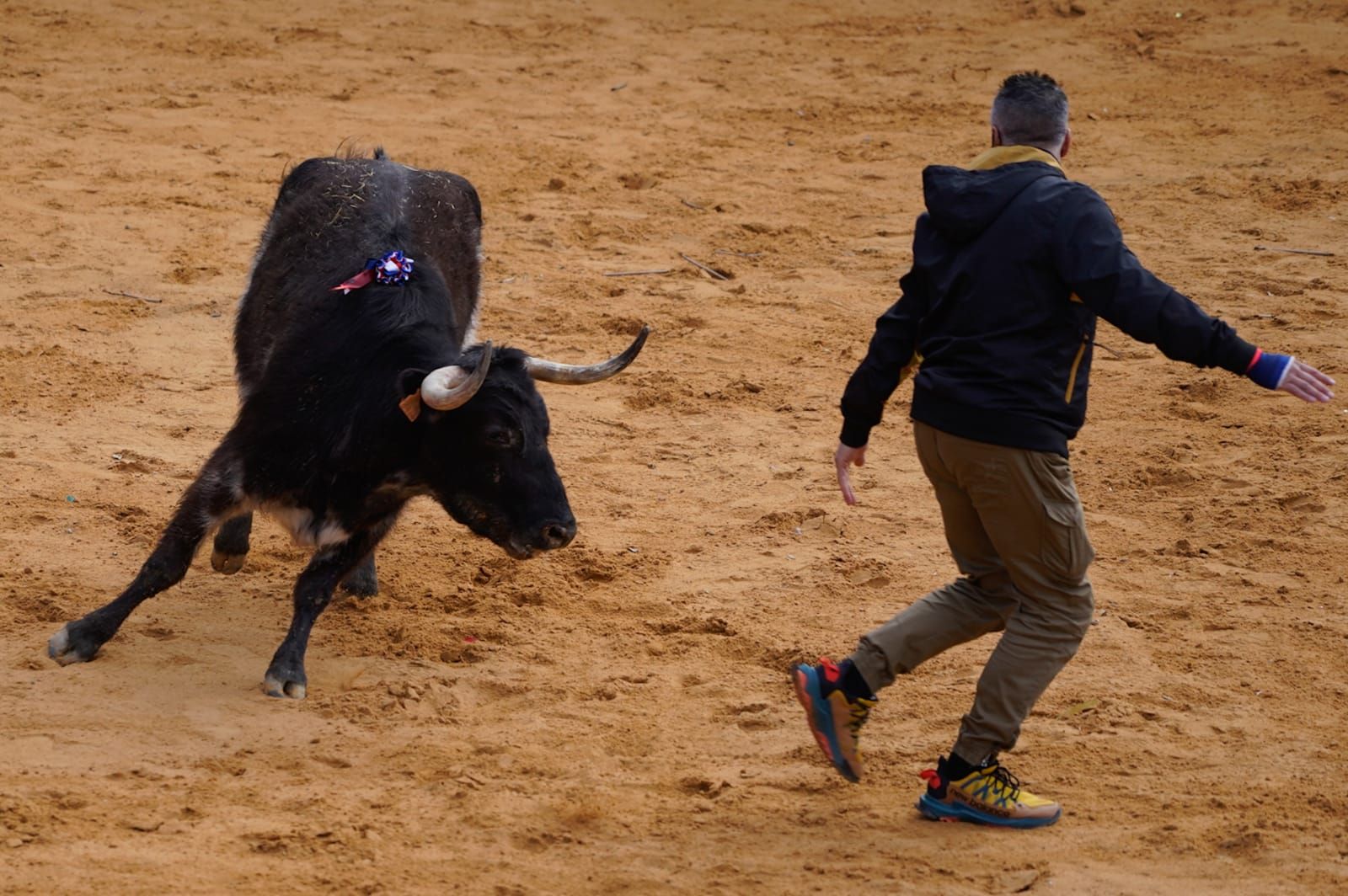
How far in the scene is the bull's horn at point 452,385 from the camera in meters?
5.53

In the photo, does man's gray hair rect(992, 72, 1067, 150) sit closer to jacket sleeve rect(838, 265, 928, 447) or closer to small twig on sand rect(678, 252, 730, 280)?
jacket sleeve rect(838, 265, 928, 447)

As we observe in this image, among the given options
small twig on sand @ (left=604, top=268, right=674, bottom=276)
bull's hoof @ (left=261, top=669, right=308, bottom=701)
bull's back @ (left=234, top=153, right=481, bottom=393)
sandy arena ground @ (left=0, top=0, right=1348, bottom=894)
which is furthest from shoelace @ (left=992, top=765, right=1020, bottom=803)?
small twig on sand @ (left=604, top=268, right=674, bottom=276)

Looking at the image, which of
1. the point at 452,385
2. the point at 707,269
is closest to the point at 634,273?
the point at 707,269

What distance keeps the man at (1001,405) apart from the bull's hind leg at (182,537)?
235cm

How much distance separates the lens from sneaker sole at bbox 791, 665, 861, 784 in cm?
496

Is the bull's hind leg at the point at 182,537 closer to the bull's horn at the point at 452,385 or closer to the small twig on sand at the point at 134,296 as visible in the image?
the bull's horn at the point at 452,385

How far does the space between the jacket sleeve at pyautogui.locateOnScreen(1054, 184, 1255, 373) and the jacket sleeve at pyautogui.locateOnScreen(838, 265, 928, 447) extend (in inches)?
18.3

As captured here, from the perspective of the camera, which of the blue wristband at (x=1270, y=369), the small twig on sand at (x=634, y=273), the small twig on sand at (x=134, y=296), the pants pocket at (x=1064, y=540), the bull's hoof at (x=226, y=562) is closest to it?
the blue wristband at (x=1270, y=369)

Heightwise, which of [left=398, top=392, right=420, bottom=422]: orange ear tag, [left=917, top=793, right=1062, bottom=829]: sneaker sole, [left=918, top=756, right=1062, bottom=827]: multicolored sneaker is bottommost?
[left=917, top=793, right=1062, bottom=829]: sneaker sole

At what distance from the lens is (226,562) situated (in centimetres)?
666

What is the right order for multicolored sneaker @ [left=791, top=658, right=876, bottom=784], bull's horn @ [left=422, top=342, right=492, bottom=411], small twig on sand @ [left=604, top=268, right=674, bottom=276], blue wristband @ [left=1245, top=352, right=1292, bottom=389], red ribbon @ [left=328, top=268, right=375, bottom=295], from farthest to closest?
small twig on sand @ [left=604, top=268, right=674, bottom=276] < red ribbon @ [left=328, top=268, right=375, bottom=295] < bull's horn @ [left=422, top=342, right=492, bottom=411] < multicolored sneaker @ [left=791, top=658, right=876, bottom=784] < blue wristband @ [left=1245, top=352, right=1292, bottom=389]

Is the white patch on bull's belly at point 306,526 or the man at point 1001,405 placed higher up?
the man at point 1001,405

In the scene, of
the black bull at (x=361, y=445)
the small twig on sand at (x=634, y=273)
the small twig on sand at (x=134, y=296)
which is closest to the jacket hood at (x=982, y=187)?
the black bull at (x=361, y=445)

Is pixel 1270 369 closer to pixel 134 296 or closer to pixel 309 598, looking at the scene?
pixel 309 598
